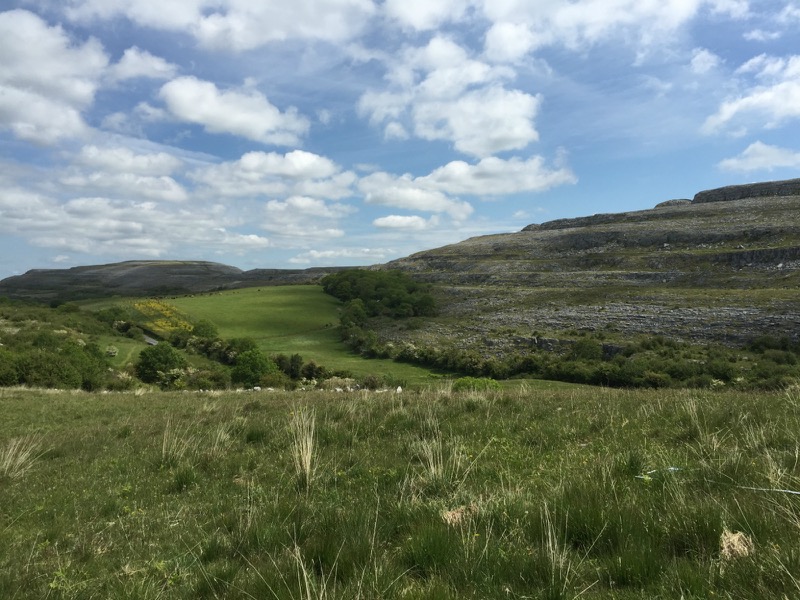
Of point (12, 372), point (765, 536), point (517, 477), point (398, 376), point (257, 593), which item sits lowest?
point (398, 376)

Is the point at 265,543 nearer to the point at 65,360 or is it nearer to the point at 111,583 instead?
the point at 111,583

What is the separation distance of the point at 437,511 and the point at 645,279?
122m

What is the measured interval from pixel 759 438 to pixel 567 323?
3554 inches

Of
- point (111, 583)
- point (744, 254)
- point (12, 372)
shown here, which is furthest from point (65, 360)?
point (744, 254)

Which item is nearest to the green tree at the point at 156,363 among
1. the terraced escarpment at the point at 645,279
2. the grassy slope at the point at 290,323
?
the grassy slope at the point at 290,323

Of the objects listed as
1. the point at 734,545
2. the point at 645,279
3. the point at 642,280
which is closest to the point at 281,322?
the point at 642,280

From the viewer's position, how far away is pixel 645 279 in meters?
112

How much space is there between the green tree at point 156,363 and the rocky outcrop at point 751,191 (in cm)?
17294

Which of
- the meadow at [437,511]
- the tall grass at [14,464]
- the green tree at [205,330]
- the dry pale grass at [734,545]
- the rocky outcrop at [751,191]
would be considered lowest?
the green tree at [205,330]

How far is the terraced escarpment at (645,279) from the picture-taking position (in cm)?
8138

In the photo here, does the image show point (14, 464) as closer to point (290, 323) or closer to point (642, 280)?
point (290, 323)

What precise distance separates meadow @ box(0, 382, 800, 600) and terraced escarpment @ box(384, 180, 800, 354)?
77531mm

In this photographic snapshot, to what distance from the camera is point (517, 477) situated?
21.8 feet

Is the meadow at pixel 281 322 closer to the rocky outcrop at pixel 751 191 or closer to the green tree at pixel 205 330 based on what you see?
the green tree at pixel 205 330
